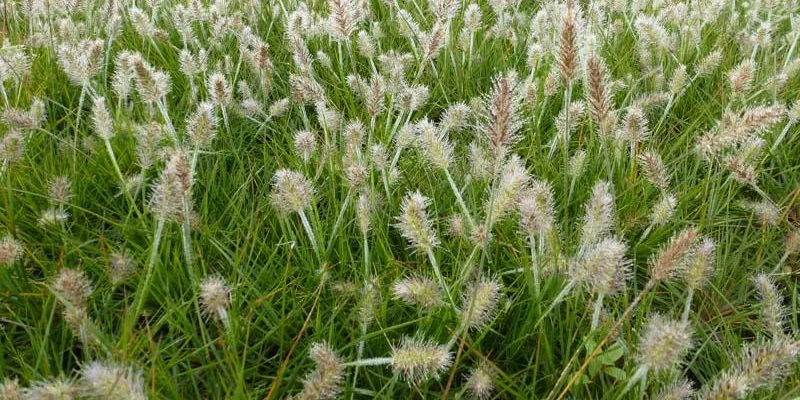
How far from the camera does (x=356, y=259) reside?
179 cm

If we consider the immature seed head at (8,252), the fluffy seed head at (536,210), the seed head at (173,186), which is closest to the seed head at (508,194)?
the fluffy seed head at (536,210)

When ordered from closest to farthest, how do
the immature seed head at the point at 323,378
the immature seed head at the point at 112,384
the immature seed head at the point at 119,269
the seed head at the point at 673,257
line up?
the immature seed head at the point at 112,384
the immature seed head at the point at 323,378
the seed head at the point at 673,257
the immature seed head at the point at 119,269

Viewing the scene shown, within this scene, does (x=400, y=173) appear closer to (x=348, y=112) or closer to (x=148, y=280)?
(x=348, y=112)

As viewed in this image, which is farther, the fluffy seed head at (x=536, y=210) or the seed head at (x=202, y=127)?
the seed head at (x=202, y=127)

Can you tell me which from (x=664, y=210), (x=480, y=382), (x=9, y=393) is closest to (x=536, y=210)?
(x=480, y=382)

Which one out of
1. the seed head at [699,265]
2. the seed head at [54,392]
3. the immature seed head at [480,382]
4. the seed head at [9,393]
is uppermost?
the seed head at [699,265]

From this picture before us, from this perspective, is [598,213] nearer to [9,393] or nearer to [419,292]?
[419,292]

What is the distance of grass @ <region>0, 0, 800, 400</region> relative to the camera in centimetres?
138

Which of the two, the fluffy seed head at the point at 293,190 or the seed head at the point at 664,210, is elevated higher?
the fluffy seed head at the point at 293,190

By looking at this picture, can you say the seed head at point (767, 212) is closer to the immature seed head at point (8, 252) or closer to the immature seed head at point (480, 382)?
the immature seed head at point (480, 382)

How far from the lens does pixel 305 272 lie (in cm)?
173

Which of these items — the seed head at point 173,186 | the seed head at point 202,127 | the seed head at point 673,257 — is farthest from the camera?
the seed head at point 202,127

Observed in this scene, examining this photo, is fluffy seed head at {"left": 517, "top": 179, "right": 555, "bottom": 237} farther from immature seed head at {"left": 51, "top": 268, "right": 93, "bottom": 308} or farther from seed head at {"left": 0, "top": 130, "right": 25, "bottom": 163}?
seed head at {"left": 0, "top": 130, "right": 25, "bottom": 163}

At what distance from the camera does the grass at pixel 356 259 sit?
1.38m
